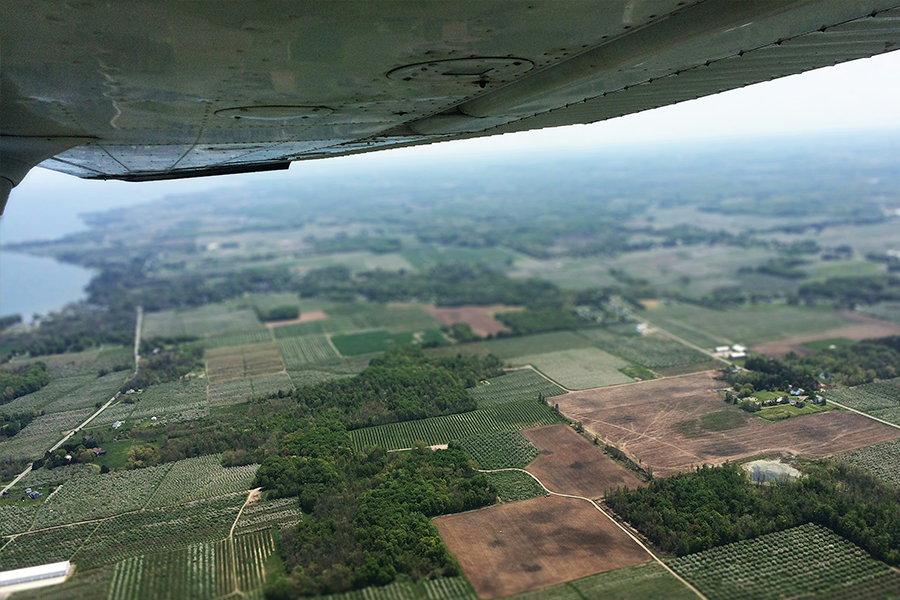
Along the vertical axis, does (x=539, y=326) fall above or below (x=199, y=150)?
below

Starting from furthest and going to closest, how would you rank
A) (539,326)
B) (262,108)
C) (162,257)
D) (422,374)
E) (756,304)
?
(162,257), (756,304), (539,326), (422,374), (262,108)

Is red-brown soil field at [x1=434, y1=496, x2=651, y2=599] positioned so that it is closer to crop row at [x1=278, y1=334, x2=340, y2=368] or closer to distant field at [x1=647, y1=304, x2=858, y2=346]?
crop row at [x1=278, y1=334, x2=340, y2=368]

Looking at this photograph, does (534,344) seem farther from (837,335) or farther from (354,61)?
(354,61)

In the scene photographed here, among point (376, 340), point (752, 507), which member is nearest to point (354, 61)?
point (752, 507)

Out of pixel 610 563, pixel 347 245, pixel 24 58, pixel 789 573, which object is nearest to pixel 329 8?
pixel 24 58

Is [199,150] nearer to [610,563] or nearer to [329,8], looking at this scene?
[329,8]

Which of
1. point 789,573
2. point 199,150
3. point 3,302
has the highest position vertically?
point 199,150

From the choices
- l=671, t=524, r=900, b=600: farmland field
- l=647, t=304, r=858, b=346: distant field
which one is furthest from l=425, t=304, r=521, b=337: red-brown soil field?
l=671, t=524, r=900, b=600: farmland field

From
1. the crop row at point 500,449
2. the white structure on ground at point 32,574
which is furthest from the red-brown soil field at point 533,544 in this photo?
the white structure on ground at point 32,574
